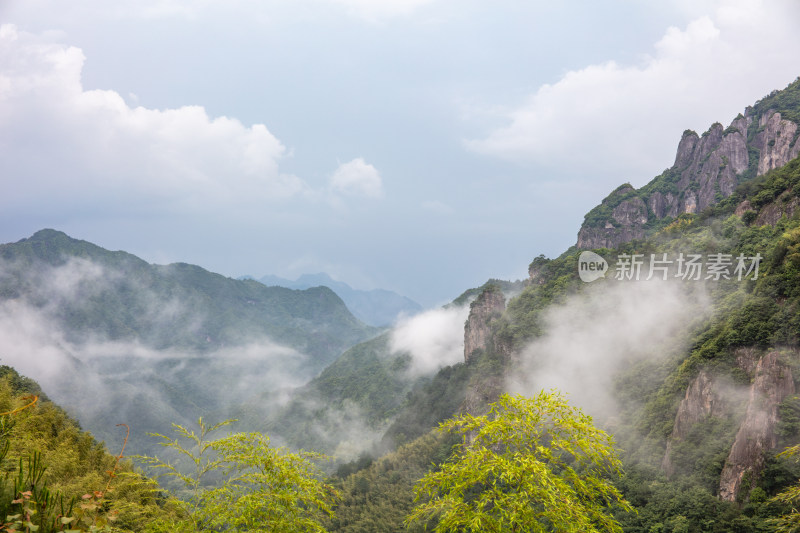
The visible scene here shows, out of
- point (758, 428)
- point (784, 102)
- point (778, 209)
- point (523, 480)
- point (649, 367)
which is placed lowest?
point (649, 367)

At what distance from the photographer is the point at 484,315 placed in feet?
321

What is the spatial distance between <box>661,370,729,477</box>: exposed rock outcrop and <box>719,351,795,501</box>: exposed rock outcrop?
4.83 meters

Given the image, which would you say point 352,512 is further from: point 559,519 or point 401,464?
point 559,519

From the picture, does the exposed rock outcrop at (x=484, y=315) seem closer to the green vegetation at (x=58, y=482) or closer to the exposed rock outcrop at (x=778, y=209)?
the exposed rock outcrop at (x=778, y=209)

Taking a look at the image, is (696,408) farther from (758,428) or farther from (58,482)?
(58,482)

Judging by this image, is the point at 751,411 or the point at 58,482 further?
the point at 751,411

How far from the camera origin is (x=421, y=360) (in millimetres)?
157750

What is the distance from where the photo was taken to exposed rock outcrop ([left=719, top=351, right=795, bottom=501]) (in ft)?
86.2

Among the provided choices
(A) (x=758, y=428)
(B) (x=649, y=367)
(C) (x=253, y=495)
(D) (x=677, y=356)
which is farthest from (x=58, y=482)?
(B) (x=649, y=367)

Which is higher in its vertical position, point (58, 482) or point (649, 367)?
point (58, 482)

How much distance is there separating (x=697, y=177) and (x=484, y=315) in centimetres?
7656

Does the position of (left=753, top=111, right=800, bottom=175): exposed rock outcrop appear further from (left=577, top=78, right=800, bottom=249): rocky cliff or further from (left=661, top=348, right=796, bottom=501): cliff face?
(left=661, top=348, right=796, bottom=501): cliff face

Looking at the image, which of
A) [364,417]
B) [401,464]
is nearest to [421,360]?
[364,417]

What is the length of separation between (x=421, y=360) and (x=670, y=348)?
115371mm
